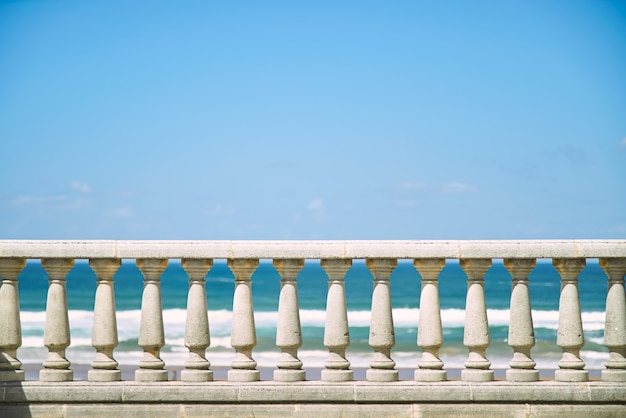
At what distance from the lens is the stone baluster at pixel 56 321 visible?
753 cm

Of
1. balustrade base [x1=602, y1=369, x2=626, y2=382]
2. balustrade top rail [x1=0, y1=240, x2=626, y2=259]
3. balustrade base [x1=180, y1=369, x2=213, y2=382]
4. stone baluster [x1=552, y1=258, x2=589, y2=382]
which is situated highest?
balustrade top rail [x1=0, y1=240, x2=626, y2=259]

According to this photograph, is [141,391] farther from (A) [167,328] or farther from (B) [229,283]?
(B) [229,283]

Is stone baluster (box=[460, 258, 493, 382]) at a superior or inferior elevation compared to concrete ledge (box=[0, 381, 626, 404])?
superior

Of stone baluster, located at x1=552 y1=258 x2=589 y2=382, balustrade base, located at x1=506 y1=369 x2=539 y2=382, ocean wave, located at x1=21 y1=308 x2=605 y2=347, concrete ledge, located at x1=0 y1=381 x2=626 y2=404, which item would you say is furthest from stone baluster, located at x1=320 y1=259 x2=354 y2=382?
ocean wave, located at x1=21 y1=308 x2=605 y2=347

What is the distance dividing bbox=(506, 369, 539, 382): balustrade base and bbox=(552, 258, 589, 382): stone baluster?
18 centimetres

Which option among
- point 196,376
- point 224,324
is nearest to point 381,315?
point 196,376

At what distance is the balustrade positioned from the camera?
7.38 meters

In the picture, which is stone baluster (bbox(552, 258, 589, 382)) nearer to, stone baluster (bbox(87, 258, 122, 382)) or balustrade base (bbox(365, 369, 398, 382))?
balustrade base (bbox(365, 369, 398, 382))

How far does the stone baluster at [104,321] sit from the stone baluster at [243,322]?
1.06 metres

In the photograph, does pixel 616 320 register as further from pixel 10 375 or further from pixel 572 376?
pixel 10 375

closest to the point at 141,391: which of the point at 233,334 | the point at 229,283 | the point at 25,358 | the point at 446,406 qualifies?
the point at 233,334

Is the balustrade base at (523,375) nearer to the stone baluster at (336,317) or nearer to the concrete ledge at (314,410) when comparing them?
the concrete ledge at (314,410)

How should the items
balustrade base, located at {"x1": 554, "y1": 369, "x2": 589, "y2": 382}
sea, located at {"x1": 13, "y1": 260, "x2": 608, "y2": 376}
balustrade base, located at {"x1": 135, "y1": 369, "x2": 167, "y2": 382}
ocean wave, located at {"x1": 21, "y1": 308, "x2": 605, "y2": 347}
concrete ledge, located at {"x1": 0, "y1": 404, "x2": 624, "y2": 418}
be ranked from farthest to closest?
ocean wave, located at {"x1": 21, "y1": 308, "x2": 605, "y2": 347}, sea, located at {"x1": 13, "y1": 260, "x2": 608, "y2": 376}, balustrade base, located at {"x1": 135, "y1": 369, "x2": 167, "y2": 382}, balustrade base, located at {"x1": 554, "y1": 369, "x2": 589, "y2": 382}, concrete ledge, located at {"x1": 0, "y1": 404, "x2": 624, "y2": 418}

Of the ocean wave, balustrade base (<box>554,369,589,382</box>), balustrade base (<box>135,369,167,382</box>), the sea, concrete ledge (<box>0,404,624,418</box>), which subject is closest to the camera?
concrete ledge (<box>0,404,624,418</box>)
